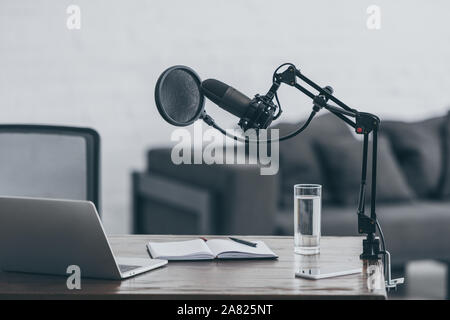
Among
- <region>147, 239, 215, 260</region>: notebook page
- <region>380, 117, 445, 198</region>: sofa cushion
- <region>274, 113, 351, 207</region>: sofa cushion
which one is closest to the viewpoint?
<region>147, 239, 215, 260</region>: notebook page

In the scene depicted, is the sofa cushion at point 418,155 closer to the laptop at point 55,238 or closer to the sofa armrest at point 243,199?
the sofa armrest at point 243,199

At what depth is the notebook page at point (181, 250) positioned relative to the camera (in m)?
1.46

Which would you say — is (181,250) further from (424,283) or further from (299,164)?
(424,283)

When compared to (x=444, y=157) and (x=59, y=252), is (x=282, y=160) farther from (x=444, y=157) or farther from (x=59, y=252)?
(x=59, y=252)

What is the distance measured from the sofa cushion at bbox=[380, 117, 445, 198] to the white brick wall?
271 mm

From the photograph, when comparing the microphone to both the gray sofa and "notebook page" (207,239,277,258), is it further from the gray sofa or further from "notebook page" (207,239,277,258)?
the gray sofa

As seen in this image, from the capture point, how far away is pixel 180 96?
4.67 ft

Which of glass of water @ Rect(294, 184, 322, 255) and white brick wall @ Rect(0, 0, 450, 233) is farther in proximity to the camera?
white brick wall @ Rect(0, 0, 450, 233)

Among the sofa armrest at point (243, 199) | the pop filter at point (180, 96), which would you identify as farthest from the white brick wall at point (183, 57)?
the pop filter at point (180, 96)

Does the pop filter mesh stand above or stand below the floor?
above

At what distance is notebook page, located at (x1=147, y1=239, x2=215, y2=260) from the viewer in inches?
57.6

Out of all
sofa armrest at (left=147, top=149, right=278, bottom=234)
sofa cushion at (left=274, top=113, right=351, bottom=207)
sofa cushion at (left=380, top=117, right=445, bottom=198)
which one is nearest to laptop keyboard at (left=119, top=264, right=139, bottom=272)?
sofa armrest at (left=147, top=149, right=278, bottom=234)

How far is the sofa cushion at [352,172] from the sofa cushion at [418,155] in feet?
0.41

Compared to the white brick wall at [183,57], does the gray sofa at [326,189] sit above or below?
below
